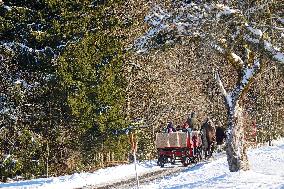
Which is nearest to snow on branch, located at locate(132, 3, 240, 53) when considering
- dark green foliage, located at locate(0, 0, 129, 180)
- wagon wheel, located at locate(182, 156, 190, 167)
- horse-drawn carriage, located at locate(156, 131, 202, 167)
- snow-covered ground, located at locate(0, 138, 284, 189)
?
snow-covered ground, located at locate(0, 138, 284, 189)

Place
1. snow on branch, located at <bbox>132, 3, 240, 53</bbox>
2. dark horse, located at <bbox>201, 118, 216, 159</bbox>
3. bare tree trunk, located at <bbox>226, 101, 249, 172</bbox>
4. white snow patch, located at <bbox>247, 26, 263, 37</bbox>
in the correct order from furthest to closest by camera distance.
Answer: dark horse, located at <bbox>201, 118, 216, 159</bbox>
bare tree trunk, located at <bbox>226, 101, 249, 172</bbox>
snow on branch, located at <bbox>132, 3, 240, 53</bbox>
white snow patch, located at <bbox>247, 26, 263, 37</bbox>

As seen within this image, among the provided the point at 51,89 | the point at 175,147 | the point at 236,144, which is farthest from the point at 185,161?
the point at 236,144

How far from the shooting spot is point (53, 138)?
28344 mm

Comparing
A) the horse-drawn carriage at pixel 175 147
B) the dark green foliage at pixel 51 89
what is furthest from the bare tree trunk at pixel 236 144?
the dark green foliage at pixel 51 89

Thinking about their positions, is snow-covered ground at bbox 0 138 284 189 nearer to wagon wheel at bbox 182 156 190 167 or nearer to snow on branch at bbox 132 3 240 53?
wagon wheel at bbox 182 156 190 167

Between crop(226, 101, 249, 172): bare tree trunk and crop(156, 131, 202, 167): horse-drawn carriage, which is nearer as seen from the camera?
crop(226, 101, 249, 172): bare tree trunk

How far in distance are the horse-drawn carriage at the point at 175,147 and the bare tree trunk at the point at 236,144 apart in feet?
28.4

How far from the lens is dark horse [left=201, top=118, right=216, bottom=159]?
27.9 meters

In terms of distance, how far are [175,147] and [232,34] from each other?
12.0 metres

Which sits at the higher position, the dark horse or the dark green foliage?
the dark green foliage

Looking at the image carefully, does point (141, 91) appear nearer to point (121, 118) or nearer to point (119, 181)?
point (121, 118)

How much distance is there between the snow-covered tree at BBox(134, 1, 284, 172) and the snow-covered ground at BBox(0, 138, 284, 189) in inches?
50.3

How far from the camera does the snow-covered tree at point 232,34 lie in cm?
1302

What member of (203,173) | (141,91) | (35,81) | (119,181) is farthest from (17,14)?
(203,173)
